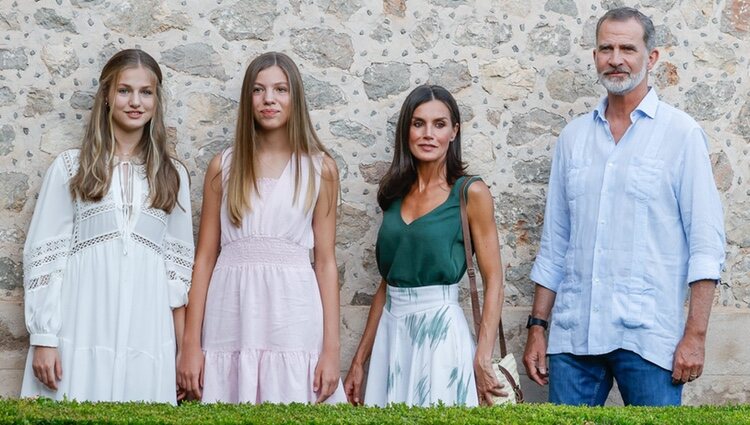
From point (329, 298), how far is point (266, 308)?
306mm

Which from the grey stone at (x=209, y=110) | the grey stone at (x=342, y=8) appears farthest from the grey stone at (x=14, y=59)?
the grey stone at (x=342, y=8)

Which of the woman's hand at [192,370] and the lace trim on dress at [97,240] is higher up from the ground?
the lace trim on dress at [97,240]

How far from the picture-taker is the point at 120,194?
554 centimetres

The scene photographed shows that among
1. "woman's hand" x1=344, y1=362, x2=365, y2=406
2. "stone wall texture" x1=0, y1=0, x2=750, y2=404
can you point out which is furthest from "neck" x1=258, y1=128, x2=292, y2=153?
"woman's hand" x1=344, y1=362, x2=365, y2=406

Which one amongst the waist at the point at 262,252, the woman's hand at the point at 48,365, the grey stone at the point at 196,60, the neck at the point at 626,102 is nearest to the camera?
the woman's hand at the point at 48,365

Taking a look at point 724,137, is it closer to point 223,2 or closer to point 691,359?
point 691,359

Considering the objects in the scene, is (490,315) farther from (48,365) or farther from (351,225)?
(48,365)

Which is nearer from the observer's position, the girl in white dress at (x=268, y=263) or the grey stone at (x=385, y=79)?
the girl in white dress at (x=268, y=263)

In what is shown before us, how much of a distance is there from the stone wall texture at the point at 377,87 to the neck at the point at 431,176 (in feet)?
1.41

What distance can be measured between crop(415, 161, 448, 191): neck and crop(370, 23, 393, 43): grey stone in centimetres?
80

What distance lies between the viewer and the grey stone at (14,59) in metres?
5.91

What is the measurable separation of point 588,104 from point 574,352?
4.75 feet

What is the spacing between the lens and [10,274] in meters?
5.86

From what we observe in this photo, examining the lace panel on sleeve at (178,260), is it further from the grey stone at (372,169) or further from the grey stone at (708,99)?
the grey stone at (708,99)
